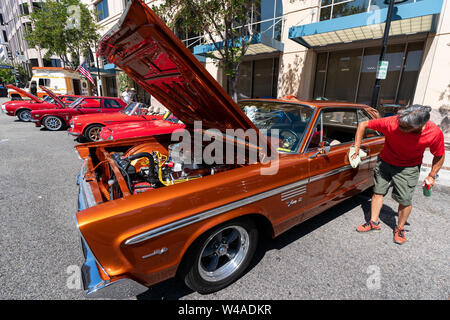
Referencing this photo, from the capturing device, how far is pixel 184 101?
2.68 meters

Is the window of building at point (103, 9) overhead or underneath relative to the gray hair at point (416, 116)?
overhead

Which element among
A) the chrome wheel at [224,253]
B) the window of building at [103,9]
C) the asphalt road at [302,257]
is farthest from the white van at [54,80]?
the chrome wheel at [224,253]

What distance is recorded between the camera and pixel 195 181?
5.74 feet

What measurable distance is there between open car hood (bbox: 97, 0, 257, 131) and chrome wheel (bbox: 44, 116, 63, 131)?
8473 mm

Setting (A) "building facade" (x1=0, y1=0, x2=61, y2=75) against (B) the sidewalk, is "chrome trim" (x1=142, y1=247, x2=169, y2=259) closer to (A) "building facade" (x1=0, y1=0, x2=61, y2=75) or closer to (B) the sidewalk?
(B) the sidewalk

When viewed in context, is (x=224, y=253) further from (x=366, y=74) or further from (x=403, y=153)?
(x=366, y=74)

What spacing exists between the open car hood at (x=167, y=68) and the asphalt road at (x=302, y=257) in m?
1.47

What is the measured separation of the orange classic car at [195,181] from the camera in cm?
146

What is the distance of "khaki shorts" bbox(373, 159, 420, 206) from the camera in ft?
8.51

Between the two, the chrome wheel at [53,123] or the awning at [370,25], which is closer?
the awning at [370,25]

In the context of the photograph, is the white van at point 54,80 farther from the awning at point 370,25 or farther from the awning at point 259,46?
the awning at point 370,25

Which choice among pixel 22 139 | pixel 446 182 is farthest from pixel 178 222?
pixel 22 139

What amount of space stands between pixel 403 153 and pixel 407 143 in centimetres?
13

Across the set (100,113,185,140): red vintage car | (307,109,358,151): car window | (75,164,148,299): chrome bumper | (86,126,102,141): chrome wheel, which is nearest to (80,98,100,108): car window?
(86,126,102,141): chrome wheel
